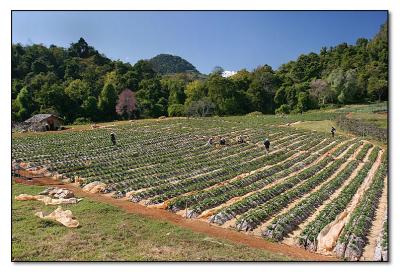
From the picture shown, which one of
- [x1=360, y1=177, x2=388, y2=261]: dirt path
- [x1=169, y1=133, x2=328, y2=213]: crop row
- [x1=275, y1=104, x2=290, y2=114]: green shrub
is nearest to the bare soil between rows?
[x1=169, y1=133, x2=328, y2=213]: crop row

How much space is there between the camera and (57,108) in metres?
21.2

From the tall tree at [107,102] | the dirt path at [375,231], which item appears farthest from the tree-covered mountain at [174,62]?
the dirt path at [375,231]

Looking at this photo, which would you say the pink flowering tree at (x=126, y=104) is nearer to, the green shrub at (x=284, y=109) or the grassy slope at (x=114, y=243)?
the green shrub at (x=284, y=109)

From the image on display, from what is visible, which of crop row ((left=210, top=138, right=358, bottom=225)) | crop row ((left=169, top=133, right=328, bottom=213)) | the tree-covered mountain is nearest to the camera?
crop row ((left=210, top=138, right=358, bottom=225))

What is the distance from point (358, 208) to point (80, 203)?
674 cm

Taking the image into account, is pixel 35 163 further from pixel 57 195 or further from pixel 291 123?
pixel 291 123

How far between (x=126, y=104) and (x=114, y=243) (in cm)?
2753

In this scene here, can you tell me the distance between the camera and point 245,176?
44.7 ft

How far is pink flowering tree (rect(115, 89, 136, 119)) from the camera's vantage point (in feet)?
105

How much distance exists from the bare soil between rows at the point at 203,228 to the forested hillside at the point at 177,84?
9.20 feet

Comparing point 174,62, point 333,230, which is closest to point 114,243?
point 333,230

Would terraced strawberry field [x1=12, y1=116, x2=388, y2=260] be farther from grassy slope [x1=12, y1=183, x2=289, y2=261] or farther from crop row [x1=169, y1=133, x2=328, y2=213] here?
grassy slope [x1=12, y1=183, x2=289, y2=261]

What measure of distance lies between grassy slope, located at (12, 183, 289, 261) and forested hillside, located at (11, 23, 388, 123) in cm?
322
